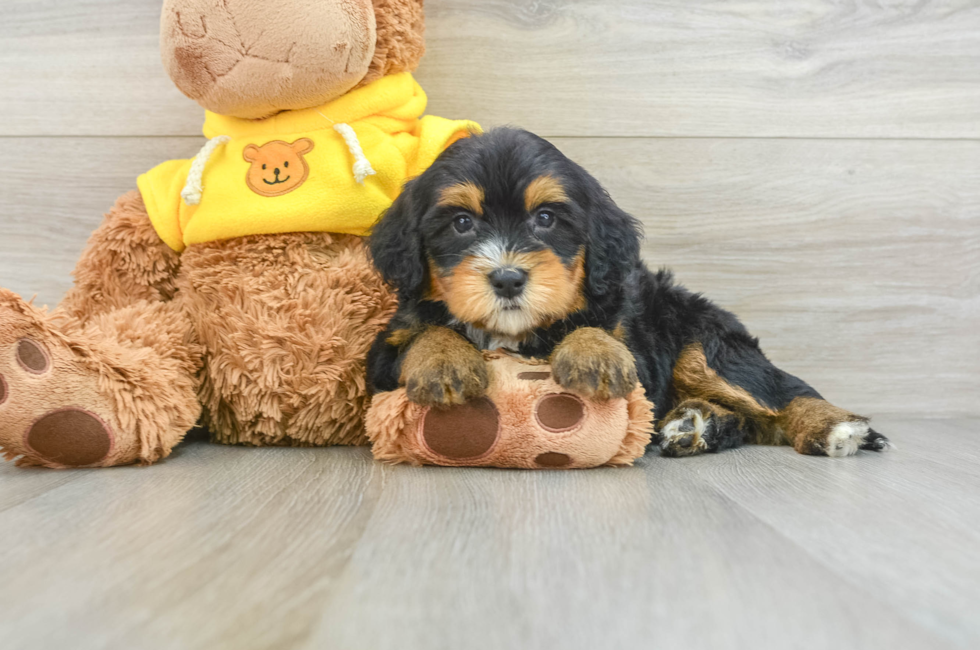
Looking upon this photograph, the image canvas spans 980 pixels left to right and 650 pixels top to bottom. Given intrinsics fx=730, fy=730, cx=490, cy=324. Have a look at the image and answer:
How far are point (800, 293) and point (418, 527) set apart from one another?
7.86 feet

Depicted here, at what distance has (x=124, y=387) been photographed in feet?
6.89

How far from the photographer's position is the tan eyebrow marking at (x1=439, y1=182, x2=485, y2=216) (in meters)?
2.08

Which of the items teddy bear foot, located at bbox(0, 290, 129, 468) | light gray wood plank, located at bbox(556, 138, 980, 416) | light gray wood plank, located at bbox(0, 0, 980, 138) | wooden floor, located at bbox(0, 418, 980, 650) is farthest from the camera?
light gray wood plank, located at bbox(556, 138, 980, 416)

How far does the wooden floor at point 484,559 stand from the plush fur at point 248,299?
0.34 m

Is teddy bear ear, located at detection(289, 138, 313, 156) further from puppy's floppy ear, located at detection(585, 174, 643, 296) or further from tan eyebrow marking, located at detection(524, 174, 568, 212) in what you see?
puppy's floppy ear, located at detection(585, 174, 643, 296)

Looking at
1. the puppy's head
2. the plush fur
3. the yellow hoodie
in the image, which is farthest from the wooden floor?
the yellow hoodie

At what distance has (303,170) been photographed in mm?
2432

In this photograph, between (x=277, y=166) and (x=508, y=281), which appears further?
(x=277, y=166)

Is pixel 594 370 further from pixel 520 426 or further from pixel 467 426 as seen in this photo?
pixel 467 426

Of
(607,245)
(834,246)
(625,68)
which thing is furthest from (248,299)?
(834,246)

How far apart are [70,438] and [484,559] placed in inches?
53.4

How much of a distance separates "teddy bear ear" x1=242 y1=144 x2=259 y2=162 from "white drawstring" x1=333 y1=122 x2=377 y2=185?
0.28 m

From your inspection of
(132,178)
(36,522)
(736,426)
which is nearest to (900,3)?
(736,426)

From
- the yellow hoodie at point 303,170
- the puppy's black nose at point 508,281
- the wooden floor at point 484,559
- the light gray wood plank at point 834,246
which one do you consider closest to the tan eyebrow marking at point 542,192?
the puppy's black nose at point 508,281
